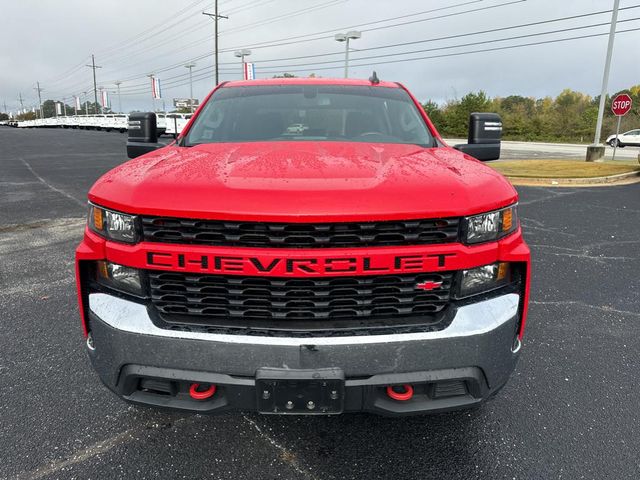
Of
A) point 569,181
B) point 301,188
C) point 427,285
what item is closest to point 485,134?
point 427,285

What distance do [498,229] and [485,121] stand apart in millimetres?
1596

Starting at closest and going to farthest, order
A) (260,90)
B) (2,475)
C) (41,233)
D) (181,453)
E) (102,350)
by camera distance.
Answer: (102,350), (2,475), (181,453), (260,90), (41,233)

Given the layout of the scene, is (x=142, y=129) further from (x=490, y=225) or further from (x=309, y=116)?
(x=490, y=225)

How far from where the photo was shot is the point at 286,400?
1722mm

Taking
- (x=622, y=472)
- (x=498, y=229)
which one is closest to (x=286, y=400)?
(x=498, y=229)

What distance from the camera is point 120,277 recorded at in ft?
6.05

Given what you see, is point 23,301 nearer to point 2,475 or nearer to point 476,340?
point 2,475

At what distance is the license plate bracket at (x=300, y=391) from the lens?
1.68 metres

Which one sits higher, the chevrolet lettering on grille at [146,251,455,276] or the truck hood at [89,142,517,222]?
the truck hood at [89,142,517,222]

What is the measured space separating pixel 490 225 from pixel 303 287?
2.59 ft

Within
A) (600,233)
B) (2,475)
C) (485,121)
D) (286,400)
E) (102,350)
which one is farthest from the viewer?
(600,233)

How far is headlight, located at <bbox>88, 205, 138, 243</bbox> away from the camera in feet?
5.78

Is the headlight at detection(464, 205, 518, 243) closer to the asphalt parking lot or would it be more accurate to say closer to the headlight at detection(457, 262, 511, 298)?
the headlight at detection(457, 262, 511, 298)

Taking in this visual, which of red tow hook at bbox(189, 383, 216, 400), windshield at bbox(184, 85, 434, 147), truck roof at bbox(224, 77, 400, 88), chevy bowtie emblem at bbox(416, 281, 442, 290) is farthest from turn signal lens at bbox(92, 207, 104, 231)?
truck roof at bbox(224, 77, 400, 88)
